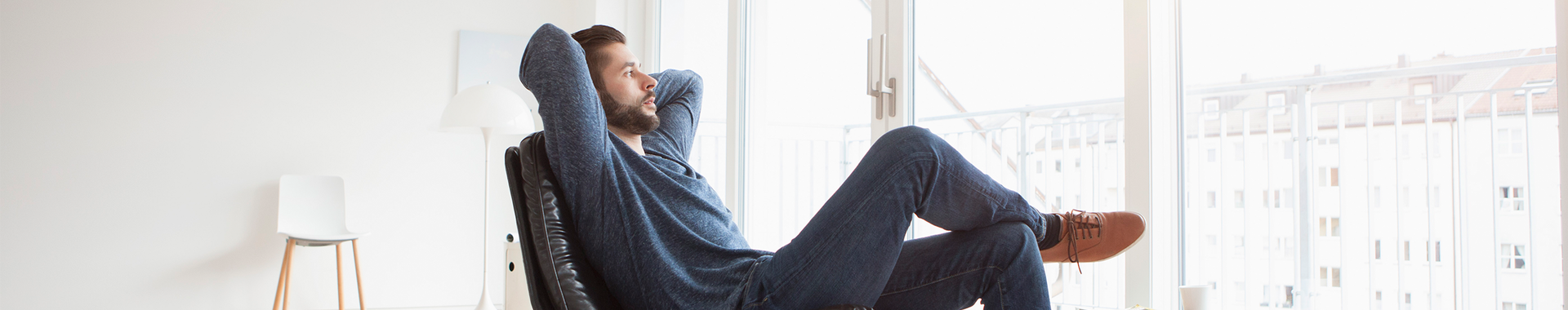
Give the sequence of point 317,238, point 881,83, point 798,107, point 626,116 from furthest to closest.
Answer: point 317,238
point 798,107
point 881,83
point 626,116

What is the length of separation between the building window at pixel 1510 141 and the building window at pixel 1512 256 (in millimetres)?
175

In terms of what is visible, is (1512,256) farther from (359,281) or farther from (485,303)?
(359,281)

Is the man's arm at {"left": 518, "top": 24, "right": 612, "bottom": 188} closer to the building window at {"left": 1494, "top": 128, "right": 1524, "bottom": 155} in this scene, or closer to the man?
the man

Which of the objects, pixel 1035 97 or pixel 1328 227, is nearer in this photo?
pixel 1328 227

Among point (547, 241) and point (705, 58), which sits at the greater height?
point (705, 58)

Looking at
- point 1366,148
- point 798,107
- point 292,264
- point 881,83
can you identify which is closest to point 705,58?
point 798,107

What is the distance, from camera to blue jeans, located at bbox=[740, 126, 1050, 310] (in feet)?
4.24

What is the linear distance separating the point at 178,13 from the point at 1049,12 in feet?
11.5

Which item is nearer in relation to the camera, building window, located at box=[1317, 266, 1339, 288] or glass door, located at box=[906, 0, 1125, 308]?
building window, located at box=[1317, 266, 1339, 288]

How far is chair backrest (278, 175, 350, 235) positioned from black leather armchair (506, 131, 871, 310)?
264 cm

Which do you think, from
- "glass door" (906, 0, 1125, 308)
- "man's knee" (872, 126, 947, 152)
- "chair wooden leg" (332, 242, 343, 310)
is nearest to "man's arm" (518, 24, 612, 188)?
"man's knee" (872, 126, 947, 152)

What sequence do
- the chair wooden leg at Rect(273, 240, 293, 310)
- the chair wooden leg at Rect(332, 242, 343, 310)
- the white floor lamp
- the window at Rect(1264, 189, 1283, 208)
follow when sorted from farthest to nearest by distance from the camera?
the chair wooden leg at Rect(332, 242, 343, 310), the chair wooden leg at Rect(273, 240, 293, 310), the white floor lamp, the window at Rect(1264, 189, 1283, 208)

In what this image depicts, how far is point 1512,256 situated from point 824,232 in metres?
1.27

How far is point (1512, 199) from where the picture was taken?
1.58 meters
